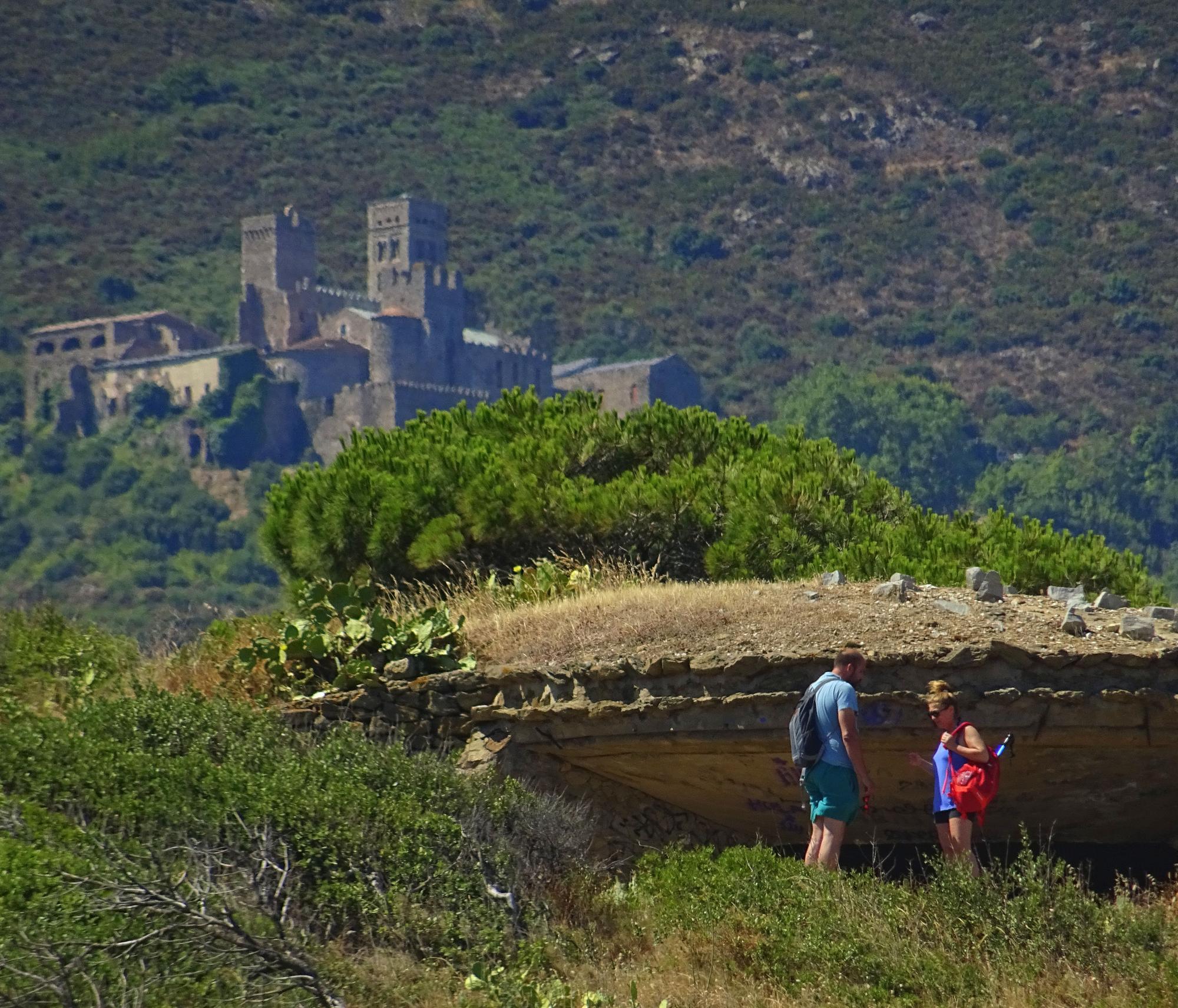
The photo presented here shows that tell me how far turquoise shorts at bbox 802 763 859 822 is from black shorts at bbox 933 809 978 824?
45 centimetres

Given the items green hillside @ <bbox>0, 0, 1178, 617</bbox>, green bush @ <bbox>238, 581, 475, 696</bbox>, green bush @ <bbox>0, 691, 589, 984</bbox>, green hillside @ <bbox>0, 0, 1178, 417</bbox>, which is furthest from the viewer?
green hillside @ <bbox>0, 0, 1178, 417</bbox>

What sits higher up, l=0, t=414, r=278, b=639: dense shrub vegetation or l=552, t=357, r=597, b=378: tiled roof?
l=552, t=357, r=597, b=378: tiled roof

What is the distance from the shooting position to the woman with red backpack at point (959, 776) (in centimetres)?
1148

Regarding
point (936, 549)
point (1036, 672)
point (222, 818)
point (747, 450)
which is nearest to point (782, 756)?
point (1036, 672)

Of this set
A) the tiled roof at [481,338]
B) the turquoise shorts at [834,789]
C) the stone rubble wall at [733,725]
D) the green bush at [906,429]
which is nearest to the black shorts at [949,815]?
the turquoise shorts at [834,789]

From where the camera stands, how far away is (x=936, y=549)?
20516 millimetres

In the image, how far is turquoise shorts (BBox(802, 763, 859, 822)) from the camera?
11750 mm

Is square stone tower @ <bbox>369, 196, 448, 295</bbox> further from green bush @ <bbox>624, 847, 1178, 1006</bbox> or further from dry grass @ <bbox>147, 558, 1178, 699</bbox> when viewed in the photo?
green bush @ <bbox>624, 847, 1178, 1006</bbox>

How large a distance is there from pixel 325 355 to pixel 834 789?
137 m

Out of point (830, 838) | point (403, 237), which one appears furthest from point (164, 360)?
point (830, 838)

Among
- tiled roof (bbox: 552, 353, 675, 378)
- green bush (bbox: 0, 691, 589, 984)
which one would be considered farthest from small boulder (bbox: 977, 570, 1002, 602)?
tiled roof (bbox: 552, 353, 675, 378)

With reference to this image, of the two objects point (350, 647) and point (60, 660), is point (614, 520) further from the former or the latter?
point (60, 660)

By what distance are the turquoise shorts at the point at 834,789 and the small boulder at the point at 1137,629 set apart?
8.15 feet

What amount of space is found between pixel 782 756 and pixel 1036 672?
1.71 meters
